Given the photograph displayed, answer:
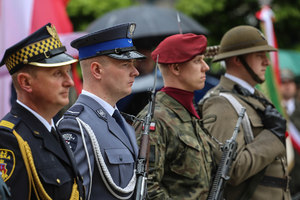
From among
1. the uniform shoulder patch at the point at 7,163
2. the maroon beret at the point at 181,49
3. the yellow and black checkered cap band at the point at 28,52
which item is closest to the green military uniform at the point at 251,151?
the maroon beret at the point at 181,49

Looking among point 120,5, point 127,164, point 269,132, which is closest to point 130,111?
point 269,132

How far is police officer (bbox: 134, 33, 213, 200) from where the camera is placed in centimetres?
405

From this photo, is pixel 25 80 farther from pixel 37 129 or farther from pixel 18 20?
pixel 18 20

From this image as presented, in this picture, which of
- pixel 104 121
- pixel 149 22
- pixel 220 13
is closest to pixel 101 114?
pixel 104 121

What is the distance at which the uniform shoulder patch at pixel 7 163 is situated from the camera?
284 cm

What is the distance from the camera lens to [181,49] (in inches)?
174

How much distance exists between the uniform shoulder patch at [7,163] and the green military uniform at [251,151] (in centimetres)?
221

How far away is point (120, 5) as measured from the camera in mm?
16312

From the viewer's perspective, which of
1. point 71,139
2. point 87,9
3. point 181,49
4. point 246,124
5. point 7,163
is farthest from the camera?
point 87,9

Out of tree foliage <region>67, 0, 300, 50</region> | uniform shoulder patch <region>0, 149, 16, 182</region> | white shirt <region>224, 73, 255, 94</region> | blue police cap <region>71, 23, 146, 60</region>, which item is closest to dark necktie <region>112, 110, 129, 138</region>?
blue police cap <region>71, 23, 146, 60</region>

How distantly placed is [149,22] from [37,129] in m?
7.30

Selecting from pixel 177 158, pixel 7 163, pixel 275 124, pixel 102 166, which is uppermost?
pixel 7 163

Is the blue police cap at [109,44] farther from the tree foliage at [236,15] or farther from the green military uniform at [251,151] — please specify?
the tree foliage at [236,15]

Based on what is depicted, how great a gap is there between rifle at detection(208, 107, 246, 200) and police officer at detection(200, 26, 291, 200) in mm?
131
